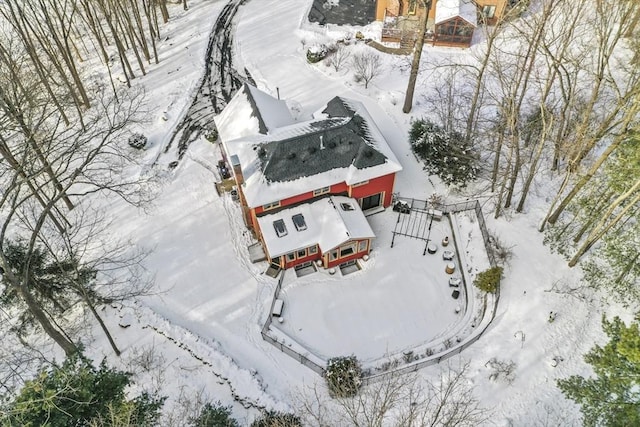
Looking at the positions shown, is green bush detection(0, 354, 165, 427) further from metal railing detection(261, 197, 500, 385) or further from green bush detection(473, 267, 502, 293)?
green bush detection(473, 267, 502, 293)

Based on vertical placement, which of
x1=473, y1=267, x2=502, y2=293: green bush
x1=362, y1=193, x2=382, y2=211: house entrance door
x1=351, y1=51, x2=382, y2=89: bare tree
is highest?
x1=351, y1=51, x2=382, y2=89: bare tree

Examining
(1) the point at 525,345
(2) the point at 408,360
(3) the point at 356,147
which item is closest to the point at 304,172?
(3) the point at 356,147

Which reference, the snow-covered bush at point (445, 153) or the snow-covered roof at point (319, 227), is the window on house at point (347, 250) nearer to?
the snow-covered roof at point (319, 227)

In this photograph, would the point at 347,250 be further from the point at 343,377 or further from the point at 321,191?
the point at 343,377

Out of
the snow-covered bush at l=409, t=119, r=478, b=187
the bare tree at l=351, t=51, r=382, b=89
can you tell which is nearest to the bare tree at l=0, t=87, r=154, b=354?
the bare tree at l=351, t=51, r=382, b=89

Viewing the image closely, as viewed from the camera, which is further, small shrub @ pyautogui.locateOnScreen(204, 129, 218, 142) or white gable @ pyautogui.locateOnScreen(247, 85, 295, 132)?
small shrub @ pyautogui.locateOnScreen(204, 129, 218, 142)

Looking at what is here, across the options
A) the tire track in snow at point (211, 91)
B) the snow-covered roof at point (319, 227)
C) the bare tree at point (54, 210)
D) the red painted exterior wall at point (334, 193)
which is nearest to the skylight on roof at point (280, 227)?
the snow-covered roof at point (319, 227)

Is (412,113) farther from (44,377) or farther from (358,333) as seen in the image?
(44,377)
